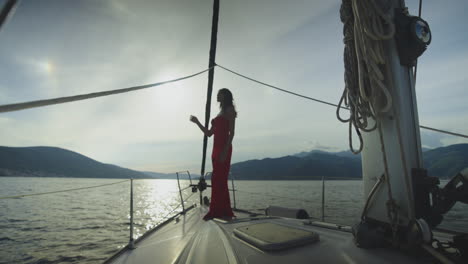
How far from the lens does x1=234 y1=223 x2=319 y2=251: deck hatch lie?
54.8 inches

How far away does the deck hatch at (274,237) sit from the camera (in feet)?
4.57

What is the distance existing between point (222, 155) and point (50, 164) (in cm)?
19165

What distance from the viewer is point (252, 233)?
1.70 metres

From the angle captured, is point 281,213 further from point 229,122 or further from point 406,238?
point 406,238

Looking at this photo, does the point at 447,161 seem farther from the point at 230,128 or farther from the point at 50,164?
the point at 50,164

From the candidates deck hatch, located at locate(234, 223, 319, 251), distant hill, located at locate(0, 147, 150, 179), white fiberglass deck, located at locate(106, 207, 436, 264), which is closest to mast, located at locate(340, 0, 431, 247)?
white fiberglass deck, located at locate(106, 207, 436, 264)

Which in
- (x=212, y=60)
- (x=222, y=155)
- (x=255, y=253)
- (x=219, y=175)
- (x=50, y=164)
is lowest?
(x=50, y=164)

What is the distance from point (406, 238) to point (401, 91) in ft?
3.18

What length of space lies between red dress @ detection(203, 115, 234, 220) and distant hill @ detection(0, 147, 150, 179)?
178 meters

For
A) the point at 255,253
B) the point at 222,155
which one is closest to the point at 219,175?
the point at 222,155

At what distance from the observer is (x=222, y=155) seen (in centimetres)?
303

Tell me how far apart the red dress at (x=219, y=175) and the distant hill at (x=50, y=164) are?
178403 millimetres

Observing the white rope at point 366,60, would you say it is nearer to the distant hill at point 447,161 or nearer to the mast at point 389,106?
the mast at point 389,106

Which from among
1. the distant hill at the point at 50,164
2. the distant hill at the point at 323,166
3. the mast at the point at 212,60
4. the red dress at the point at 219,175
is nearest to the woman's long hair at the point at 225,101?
the red dress at the point at 219,175
